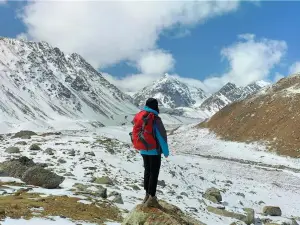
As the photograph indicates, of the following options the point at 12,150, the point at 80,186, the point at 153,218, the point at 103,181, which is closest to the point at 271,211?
the point at 103,181

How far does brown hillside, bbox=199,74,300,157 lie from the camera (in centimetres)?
7829

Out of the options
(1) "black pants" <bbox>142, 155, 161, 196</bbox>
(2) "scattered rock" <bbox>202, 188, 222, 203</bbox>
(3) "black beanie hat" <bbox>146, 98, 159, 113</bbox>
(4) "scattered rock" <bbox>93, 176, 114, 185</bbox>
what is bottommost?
(2) "scattered rock" <bbox>202, 188, 222, 203</bbox>

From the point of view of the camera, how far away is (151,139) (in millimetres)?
12828

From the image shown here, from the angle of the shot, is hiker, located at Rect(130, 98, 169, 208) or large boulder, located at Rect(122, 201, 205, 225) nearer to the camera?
large boulder, located at Rect(122, 201, 205, 225)

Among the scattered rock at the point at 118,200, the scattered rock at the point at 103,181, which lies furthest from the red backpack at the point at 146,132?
the scattered rock at the point at 103,181

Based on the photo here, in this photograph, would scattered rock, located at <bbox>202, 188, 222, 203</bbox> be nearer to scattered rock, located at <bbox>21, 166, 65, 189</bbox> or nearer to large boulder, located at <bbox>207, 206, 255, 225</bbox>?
large boulder, located at <bbox>207, 206, 255, 225</bbox>

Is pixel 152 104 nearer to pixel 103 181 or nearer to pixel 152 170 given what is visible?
pixel 152 170

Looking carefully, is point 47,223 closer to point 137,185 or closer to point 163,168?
point 137,185

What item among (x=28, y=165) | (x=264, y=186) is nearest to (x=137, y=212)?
(x=28, y=165)

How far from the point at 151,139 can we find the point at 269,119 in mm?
82824

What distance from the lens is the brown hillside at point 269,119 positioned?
78294mm

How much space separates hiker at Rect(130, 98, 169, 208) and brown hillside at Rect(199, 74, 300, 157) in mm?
62458

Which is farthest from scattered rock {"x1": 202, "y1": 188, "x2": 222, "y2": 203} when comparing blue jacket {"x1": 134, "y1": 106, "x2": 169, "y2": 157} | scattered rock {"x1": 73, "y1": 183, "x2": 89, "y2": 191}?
blue jacket {"x1": 134, "y1": 106, "x2": 169, "y2": 157}

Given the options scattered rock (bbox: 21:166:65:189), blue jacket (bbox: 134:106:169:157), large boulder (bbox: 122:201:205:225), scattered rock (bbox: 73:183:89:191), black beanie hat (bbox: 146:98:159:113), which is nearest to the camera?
large boulder (bbox: 122:201:205:225)
